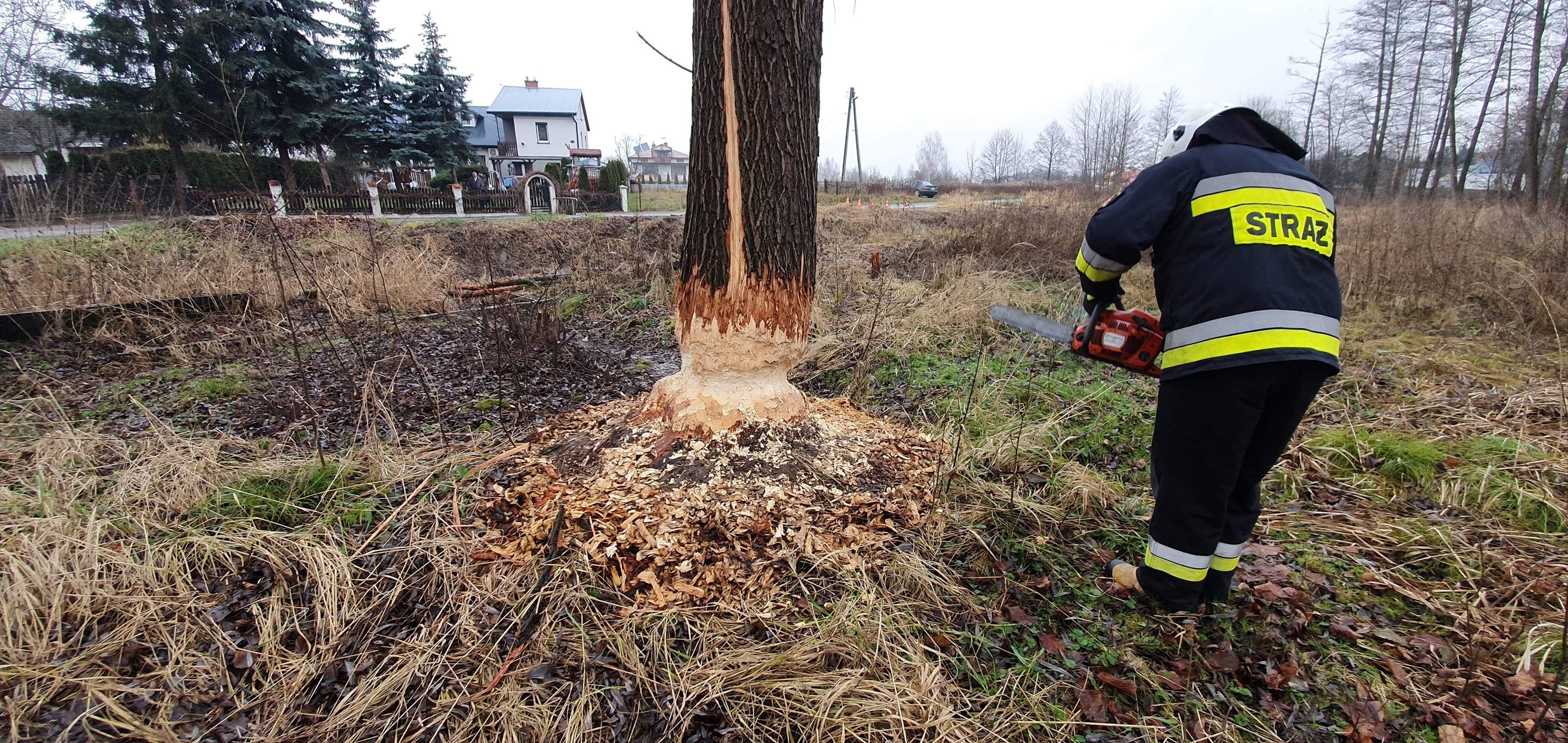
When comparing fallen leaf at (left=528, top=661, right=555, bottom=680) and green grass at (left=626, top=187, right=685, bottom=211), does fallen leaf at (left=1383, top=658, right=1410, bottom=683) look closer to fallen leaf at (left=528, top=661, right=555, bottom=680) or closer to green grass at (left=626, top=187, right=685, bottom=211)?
fallen leaf at (left=528, top=661, right=555, bottom=680)

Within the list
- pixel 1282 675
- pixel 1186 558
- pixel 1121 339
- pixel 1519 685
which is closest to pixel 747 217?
pixel 1121 339

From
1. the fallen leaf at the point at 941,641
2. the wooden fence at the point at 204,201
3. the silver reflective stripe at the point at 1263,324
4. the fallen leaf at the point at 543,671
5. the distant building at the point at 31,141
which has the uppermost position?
the distant building at the point at 31,141

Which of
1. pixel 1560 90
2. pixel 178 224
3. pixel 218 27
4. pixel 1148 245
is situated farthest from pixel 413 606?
pixel 218 27

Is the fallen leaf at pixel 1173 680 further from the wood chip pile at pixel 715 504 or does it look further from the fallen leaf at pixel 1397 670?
the wood chip pile at pixel 715 504

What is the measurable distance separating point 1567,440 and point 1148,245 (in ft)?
10.6

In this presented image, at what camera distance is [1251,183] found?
1.75 m

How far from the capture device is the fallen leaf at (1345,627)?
1.96 m

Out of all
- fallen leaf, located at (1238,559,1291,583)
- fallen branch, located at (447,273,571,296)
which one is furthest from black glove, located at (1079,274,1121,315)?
fallen branch, located at (447,273,571,296)

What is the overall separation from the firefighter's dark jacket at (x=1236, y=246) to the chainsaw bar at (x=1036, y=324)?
484 millimetres

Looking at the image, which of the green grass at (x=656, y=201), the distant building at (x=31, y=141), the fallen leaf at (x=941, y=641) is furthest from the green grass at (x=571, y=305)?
the distant building at (x=31, y=141)

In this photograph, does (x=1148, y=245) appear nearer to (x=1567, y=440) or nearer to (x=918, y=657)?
(x=918, y=657)

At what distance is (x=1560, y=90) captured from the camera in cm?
1209

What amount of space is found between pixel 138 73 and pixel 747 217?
2653cm

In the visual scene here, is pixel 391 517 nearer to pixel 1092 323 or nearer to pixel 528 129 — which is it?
pixel 1092 323
